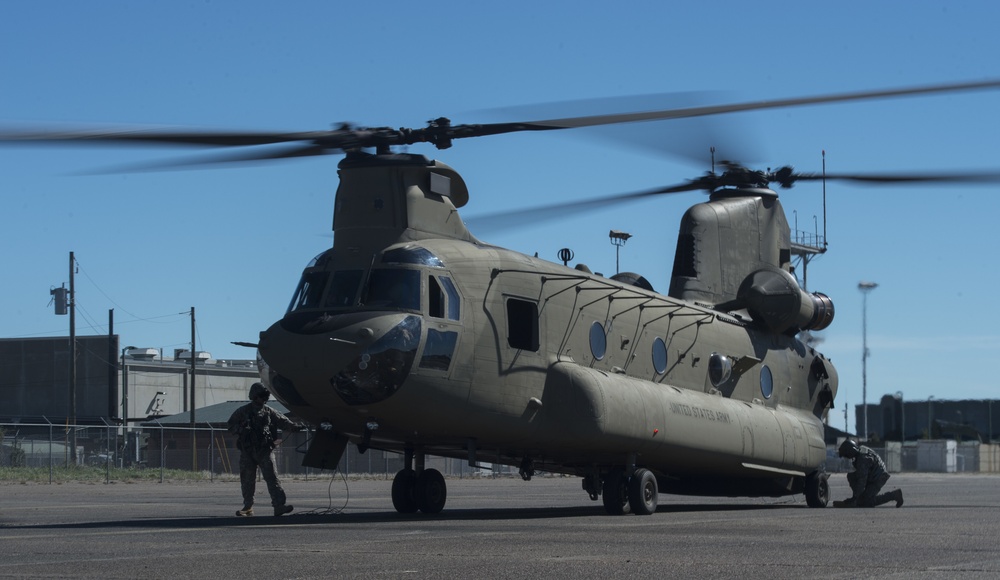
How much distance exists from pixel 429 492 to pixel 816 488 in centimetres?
1025

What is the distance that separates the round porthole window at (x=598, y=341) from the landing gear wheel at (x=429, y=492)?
3.36m

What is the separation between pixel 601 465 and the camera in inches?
827

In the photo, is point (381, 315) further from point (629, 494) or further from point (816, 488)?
point (816, 488)

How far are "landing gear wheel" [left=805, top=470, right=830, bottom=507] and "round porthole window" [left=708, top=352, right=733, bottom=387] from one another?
370 cm

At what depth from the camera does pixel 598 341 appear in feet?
68.1

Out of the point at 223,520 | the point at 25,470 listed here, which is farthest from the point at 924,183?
the point at 25,470

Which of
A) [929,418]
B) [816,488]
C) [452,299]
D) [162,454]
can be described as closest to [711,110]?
[452,299]

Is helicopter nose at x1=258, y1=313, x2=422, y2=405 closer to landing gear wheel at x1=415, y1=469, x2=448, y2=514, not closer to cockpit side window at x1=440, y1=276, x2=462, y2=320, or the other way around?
cockpit side window at x1=440, y1=276, x2=462, y2=320

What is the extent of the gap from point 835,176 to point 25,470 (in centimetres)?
2831

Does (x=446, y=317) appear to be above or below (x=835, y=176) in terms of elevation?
below

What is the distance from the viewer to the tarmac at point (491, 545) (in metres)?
9.96

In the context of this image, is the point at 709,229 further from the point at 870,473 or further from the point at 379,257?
the point at 379,257

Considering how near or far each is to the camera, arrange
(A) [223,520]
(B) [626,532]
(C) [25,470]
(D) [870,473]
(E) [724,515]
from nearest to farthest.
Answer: (B) [626,532] → (A) [223,520] → (E) [724,515] → (D) [870,473] → (C) [25,470]

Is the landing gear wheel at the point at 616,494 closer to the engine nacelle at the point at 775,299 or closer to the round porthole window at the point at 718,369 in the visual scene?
the round porthole window at the point at 718,369
